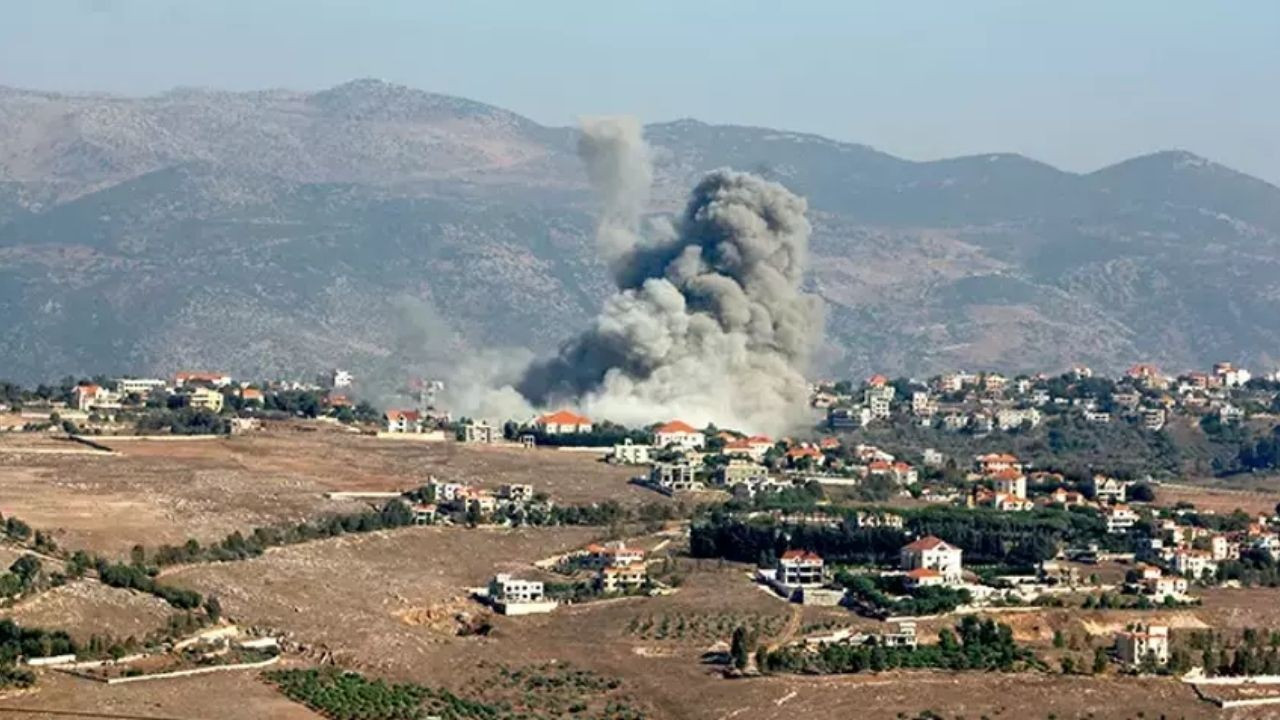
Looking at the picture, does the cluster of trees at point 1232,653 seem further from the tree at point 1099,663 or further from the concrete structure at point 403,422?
the concrete structure at point 403,422

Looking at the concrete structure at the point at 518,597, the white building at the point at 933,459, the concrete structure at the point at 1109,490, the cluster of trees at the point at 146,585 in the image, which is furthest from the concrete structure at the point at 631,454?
the cluster of trees at the point at 146,585

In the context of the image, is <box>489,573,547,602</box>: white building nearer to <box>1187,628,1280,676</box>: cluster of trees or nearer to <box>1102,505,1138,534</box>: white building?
<box>1187,628,1280,676</box>: cluster of trees

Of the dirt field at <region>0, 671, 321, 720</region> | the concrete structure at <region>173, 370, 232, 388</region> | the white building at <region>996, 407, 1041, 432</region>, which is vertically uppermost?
the white building at <region>996, 407, 1041, 432</region>

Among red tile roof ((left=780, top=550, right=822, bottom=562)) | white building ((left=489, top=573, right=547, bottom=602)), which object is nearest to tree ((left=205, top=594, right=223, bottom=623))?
white building ((left=489, top=573, right=547, bottom=602))

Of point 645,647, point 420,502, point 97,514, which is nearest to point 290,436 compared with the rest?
point 420,502

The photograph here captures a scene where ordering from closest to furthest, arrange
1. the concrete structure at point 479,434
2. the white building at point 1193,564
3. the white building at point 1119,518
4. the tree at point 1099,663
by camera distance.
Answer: the tree at point 1099,663
the white building at point 1193,564
the white building at point 1119,518
the concrete structure at point 479,434

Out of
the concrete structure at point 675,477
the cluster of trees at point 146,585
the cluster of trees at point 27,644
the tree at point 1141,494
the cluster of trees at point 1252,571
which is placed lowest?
the cluster of trees at point 27,644
